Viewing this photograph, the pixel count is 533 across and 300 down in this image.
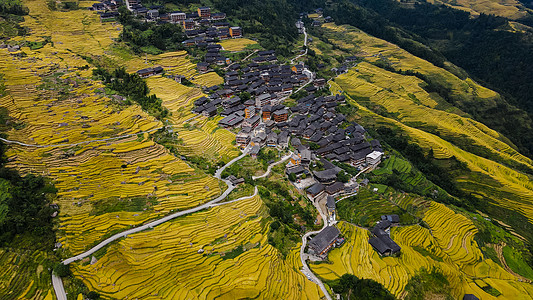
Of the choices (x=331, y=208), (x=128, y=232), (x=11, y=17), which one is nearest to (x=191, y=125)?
(x=128, y=232)

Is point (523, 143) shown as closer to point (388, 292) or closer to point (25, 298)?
point (388, 292)

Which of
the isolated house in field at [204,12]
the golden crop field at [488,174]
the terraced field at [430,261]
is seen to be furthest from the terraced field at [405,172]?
the isolated house in field at [204,12]

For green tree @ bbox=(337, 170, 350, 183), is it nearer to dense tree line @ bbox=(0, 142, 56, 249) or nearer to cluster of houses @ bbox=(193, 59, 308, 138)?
cluster of houses @ bbox=(193, 59, 308, 138)

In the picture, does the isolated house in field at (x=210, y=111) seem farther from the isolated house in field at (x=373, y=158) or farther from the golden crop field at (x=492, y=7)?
the golden crop field at (x=492, y=7)

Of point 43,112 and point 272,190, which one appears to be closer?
point 272,190

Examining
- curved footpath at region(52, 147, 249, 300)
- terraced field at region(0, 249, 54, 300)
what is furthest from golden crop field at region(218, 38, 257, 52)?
terraced field at region(0, 249, 54, 300)

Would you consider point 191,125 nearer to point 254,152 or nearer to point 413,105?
point 254,152

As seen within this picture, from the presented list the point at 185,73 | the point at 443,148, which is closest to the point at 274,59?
the point at 185,73
